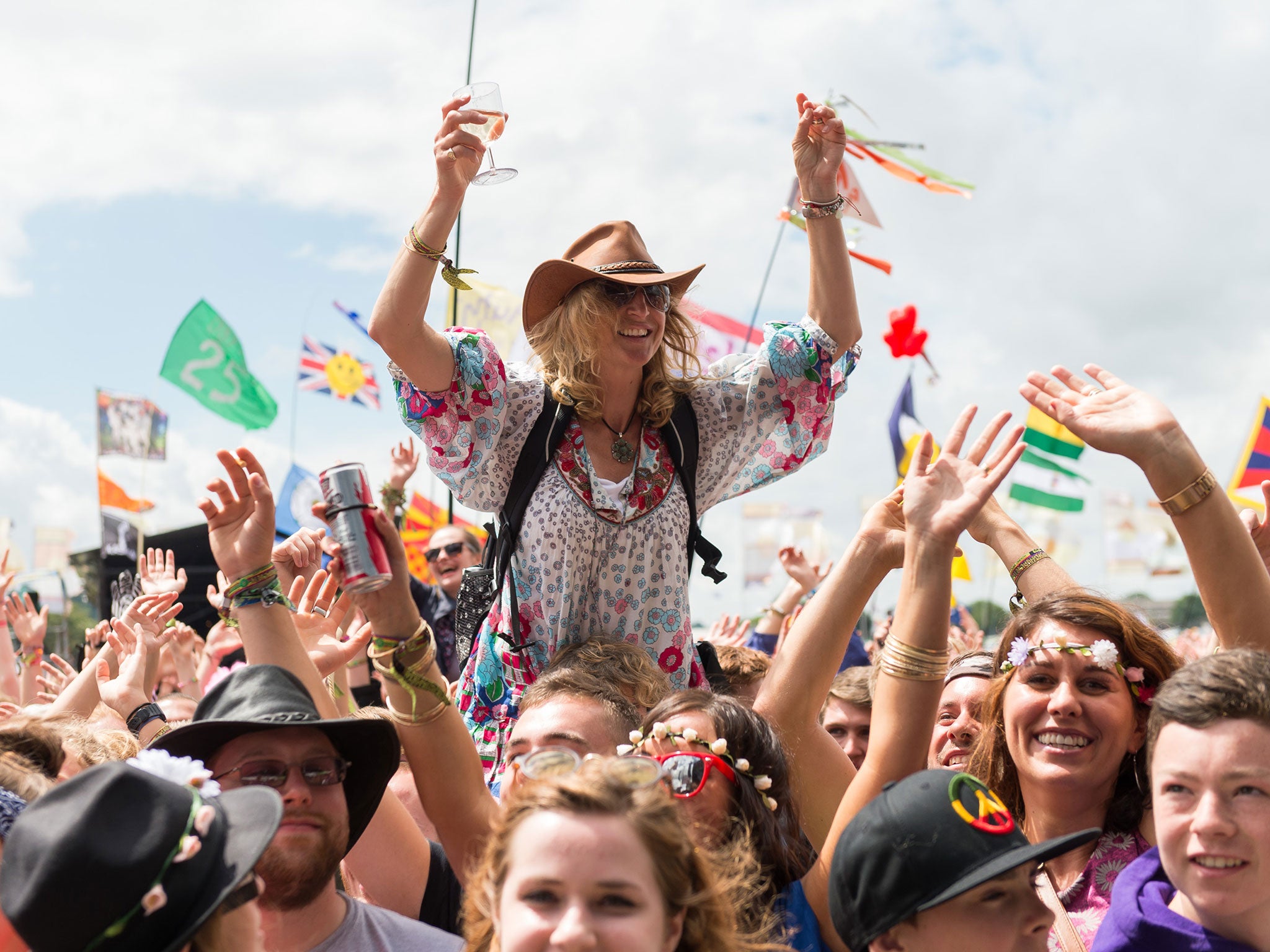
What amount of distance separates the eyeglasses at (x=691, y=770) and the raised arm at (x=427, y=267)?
4.20 ft

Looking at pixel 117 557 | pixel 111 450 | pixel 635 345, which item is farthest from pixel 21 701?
pixel 111 450

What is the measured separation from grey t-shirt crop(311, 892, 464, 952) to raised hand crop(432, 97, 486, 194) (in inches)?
72.4

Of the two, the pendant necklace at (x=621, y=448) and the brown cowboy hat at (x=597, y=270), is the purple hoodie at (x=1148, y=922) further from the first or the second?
the brown cowboy hat at (x=597, y=270)

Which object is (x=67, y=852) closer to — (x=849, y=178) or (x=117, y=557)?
(x=849, y=178)

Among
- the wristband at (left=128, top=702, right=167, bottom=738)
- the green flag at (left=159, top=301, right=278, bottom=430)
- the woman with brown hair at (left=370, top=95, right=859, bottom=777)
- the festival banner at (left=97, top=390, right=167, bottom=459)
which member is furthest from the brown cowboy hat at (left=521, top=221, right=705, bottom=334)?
the festival banner at (left=97, top=390, right=167, bottom=459)

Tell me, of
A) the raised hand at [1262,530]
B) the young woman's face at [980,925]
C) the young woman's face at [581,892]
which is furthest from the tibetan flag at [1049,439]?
the young woman's face at [581,892]

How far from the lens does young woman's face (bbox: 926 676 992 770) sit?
147 inches

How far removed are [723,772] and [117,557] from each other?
11.1 m

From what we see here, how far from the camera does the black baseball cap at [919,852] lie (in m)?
2.06

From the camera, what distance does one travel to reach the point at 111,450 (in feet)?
46.3

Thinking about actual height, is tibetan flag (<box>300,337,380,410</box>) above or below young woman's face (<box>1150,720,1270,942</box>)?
above

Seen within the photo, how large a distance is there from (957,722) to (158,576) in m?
3.69

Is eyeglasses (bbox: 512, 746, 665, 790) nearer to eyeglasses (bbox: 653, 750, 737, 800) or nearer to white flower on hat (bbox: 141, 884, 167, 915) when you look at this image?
eyeglasses (bbox: 653, 750, 737, 800)

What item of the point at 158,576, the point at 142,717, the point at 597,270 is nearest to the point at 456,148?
the point at 597,270
